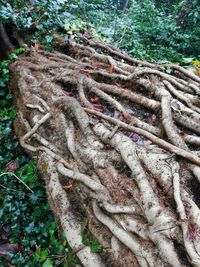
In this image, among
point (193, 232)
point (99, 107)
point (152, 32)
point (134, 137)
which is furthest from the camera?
point (152, 32)

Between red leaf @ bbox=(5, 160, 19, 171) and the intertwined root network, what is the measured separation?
342mm

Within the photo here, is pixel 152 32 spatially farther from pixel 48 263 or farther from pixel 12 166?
pixel 48 263

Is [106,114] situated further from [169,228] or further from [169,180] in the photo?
[169,228]

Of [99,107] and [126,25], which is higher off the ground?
[99,107]

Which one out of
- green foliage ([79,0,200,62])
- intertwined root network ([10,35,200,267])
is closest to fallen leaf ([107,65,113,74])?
intertwined root network ([10,35,200,267])

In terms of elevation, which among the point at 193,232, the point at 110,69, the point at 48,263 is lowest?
the point at 48,263

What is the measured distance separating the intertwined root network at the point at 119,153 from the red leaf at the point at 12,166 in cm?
34

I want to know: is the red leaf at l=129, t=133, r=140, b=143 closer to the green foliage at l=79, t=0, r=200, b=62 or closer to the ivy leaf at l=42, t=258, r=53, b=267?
the ivy leaf at l=42, t=258, r=53, b=267

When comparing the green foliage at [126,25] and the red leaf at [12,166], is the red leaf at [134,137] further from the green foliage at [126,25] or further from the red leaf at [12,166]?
the green foliage at [126,25]

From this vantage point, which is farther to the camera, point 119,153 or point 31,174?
point 31,174

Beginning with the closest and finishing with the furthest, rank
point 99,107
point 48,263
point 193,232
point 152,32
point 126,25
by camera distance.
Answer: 1. point 193,232
2. point 48,263
3. point 99,107
4. point 126,25
5. point 152,32

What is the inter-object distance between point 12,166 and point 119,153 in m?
1.66

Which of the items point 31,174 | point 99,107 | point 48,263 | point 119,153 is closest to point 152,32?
point 99,107

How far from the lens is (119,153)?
2904 millimetres
